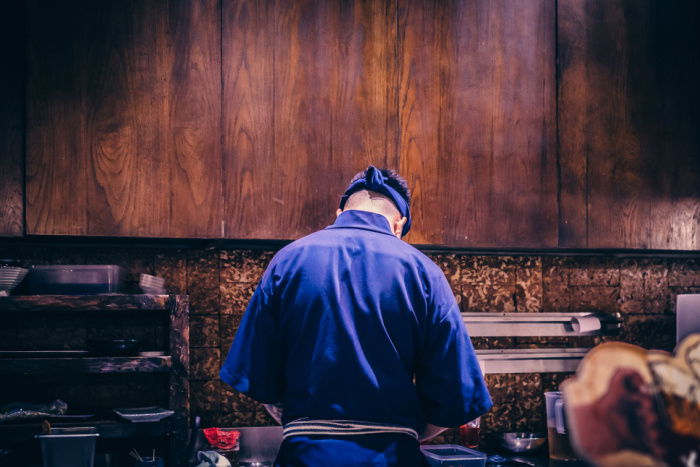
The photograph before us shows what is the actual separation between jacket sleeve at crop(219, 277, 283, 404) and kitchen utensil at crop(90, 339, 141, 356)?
59 centimetres

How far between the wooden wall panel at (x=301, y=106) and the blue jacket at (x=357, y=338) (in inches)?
20.5

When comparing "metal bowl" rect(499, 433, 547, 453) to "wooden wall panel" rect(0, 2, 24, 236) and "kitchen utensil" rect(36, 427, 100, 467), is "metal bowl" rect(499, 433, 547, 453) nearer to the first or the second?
"kitchen utensil" rect(36, 427, 100, 467)

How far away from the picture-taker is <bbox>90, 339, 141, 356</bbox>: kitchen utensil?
7.04 feet

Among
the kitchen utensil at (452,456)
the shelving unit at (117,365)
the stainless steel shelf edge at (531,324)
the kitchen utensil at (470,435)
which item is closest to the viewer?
the shelving unit at (117,365)

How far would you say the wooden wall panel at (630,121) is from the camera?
2482 mm

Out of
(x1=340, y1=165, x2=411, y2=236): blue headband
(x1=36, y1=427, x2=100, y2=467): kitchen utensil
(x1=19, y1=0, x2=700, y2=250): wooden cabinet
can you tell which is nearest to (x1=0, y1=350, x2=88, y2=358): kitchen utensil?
(x1=36, y1=427, x2=100, y2=467): kitchen utensil

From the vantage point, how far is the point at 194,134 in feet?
7.21

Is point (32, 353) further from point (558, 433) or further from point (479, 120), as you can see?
point (558, 433)

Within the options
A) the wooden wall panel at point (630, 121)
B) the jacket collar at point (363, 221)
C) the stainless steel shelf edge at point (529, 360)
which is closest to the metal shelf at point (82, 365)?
the jacket collar at point (363, 221)

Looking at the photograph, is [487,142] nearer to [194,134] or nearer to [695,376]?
[194,134]

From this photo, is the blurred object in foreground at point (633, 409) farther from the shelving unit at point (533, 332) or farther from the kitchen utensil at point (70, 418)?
the shelving unit at point (533, 332)

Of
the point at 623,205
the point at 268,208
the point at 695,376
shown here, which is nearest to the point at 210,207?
the point at 268,208

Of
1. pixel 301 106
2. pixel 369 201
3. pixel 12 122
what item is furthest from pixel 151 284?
pixel 369 201

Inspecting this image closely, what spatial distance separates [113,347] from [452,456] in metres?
1.28
